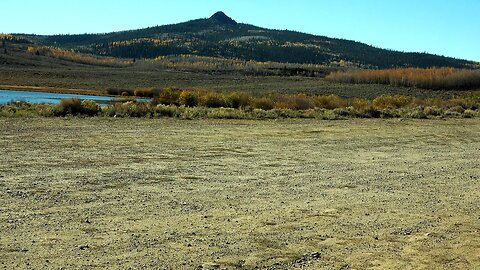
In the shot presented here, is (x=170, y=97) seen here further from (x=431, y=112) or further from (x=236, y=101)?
(x=431, y=112)

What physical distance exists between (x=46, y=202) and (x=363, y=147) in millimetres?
12731

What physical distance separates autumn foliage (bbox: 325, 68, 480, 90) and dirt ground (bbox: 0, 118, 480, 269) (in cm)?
7492

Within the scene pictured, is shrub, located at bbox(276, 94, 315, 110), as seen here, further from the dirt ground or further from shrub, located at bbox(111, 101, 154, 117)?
the dirt ground

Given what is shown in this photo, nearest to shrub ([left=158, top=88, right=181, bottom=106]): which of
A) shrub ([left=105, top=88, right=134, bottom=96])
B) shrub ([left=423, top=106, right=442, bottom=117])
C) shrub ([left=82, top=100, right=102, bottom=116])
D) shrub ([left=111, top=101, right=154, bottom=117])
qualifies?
shrub ([left=111, top=101, right=154, bottom=117])

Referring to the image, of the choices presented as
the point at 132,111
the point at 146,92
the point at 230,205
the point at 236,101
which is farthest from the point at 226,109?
the point at 146,92

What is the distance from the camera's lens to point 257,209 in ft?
31.8

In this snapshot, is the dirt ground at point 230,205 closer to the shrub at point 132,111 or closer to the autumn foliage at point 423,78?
the shrub at point 132,111

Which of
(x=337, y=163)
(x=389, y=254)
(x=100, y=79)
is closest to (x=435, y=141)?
(x=337, y=163)

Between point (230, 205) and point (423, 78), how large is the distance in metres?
87.7

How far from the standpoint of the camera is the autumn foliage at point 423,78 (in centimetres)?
9125

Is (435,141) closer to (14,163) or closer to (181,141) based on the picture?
(181,141)

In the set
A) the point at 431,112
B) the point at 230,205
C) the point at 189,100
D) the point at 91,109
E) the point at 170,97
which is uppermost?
the point at 230,205

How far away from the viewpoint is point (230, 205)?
9.93 metres

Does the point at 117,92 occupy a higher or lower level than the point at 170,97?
lower
